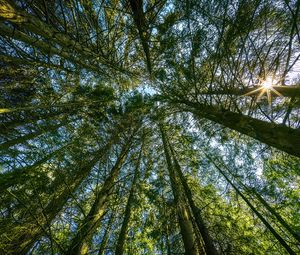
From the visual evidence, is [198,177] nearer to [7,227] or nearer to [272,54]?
[272,54]

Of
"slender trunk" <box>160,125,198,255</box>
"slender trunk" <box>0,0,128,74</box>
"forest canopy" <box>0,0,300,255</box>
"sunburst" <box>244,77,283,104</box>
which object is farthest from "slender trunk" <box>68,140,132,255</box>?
"sunburst" <box>244,77,283,104</box>

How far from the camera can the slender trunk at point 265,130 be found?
104 inches

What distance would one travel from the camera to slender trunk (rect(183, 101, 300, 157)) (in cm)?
263

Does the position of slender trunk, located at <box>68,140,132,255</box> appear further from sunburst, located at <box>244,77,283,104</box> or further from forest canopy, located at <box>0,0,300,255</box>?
sunburst, located at <box>244,77,283,104</box>

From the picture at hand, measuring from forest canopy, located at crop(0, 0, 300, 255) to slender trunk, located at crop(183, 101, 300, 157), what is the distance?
0.7 inches

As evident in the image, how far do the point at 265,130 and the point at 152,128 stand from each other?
405cm

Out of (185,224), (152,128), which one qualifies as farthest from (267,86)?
(152,128)

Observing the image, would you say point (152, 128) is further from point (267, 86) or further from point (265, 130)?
point (265, 130)

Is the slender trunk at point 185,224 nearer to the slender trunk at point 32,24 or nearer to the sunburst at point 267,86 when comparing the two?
the sunburst at point 267,86

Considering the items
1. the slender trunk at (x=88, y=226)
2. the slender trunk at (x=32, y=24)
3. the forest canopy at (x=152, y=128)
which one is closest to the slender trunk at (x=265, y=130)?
the forest canopy at (x=152, y=128)

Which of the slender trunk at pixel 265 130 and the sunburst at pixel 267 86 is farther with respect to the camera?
the sunburst at pixel 267 86

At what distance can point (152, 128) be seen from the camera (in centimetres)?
677

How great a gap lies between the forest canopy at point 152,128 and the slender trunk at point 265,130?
19 mm

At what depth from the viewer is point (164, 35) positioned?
15.2 ft
